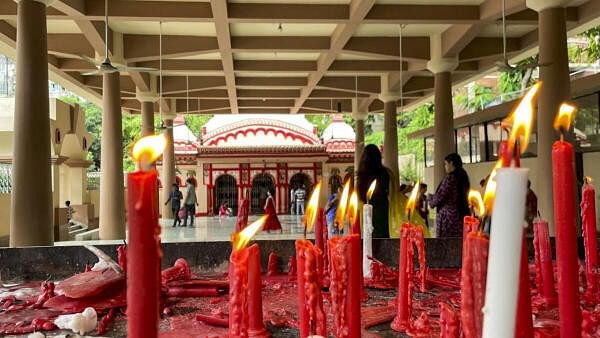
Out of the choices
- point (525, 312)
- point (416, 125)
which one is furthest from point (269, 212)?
point (416, 125)

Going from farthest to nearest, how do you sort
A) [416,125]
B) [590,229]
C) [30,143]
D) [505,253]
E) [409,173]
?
1. [409,173]
2. [416,125]
3. [30,143]
4. [590,229]
5. [505,253]

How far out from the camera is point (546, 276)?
1955 millimetres

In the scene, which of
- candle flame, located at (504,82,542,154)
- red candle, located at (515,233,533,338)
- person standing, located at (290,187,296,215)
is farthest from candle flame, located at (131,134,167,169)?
person standing, located at (290,187,296,215)

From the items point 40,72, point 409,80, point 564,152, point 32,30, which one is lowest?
point 564,152

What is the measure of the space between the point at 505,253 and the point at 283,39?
42.0 feet

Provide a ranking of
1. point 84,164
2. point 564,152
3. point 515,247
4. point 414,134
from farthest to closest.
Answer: point 414,134
point 84,164
point 564,152
point 515,247

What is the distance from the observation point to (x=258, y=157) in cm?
2589

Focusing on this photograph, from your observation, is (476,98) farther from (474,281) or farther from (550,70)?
(474,281)

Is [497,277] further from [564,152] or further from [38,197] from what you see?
[38,197]

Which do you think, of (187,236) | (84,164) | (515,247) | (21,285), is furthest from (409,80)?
(515,247)

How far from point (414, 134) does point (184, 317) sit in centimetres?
2088

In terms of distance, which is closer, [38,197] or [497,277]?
[497,277]

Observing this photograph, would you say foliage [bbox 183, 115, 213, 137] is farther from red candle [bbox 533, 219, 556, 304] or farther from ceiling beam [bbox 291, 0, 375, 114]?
red candle [bbox 533, 219, 556, 304]

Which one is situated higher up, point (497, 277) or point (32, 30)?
point (32, 30)
